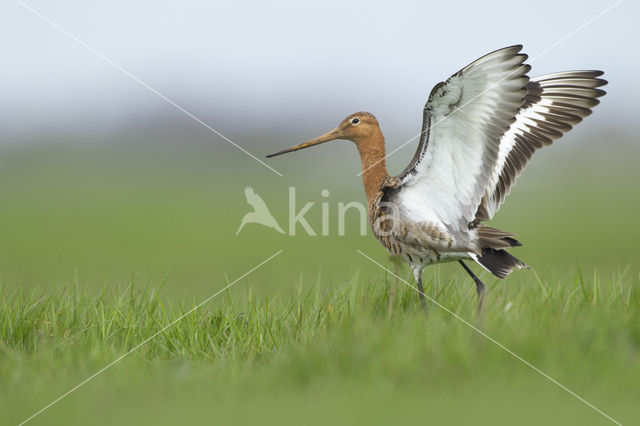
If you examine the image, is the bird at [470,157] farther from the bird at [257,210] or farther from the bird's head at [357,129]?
the bird at [257,210]

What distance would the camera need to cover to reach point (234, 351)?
5266 mm

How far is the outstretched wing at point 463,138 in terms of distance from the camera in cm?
527

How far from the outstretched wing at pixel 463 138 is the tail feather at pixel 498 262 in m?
0.33

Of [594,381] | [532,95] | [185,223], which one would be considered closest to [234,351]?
[594,381]

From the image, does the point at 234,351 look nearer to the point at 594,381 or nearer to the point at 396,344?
the point at 396,344

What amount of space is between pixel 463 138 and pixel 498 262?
1154 mm

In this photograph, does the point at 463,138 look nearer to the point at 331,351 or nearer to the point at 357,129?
the point at 357,129

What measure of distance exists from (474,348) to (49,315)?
3799mm

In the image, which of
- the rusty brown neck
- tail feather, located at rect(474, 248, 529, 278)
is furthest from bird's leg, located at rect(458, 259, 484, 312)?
the rusty brown neck

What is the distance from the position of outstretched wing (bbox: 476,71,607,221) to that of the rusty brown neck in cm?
106

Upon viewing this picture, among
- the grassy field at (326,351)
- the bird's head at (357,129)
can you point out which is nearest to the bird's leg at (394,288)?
the grassy field at (326,351)

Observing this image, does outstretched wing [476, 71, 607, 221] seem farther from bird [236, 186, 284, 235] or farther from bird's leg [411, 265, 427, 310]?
bird [236, 186, 284, 235]

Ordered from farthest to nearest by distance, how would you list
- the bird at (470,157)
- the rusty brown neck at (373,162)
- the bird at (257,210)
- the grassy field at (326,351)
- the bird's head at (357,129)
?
the bird at (257,210)
the bird's head at (357,129)
the rusty brown neck at (373,162)
the bird at (470,157)
the grassy field at (326,351)

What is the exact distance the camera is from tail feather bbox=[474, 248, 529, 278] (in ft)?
18.8
